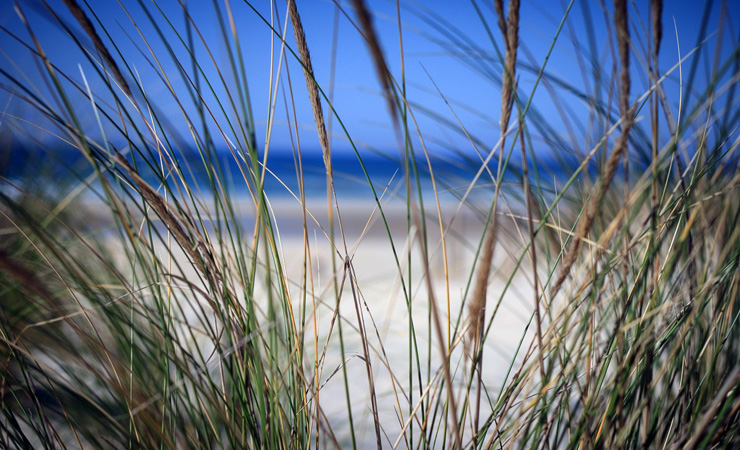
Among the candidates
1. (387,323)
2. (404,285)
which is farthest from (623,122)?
(387,323)

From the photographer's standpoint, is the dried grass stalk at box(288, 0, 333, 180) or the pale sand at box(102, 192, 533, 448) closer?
the dried grass stalk at box(288, 0, 333, 180)

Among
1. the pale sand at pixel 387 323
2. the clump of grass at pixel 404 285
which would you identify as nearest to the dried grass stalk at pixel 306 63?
the clump of grass at pixel 404 285

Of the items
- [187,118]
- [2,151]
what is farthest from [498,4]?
[2,151]

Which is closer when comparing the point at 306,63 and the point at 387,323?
the point at 306,63

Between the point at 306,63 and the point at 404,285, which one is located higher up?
the point at 306,63

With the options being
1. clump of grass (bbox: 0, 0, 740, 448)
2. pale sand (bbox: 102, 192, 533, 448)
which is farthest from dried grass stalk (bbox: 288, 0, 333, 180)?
pale sand (bbox: 102, 192, 533, 448)

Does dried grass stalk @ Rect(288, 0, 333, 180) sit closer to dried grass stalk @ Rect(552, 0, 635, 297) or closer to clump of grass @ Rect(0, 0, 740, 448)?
clump of grass @ Rect(0, 0, 740, 448)

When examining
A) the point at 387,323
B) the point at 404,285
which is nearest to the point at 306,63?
the point at 404,285

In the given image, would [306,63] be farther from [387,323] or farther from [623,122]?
[387,323]

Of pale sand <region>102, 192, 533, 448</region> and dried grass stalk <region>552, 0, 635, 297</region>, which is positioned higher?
pale sand <region>102, 192, 533, 448</region>

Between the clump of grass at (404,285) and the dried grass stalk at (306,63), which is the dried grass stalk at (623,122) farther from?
the dried grass stalk at (306,63)

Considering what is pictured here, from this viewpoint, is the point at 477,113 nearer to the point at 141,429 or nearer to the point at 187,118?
the point at 187,118

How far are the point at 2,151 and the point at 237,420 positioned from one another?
1.24 metres

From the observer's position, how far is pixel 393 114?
252 millimetres
